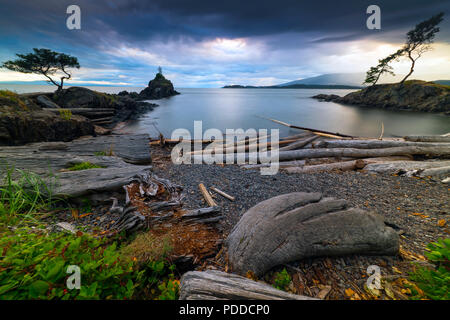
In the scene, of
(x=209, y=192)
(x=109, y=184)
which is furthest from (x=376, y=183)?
(x=109, y=184)

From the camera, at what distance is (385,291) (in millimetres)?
1986

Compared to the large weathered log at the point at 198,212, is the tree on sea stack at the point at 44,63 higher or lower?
higher

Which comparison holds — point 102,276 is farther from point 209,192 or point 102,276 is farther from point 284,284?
point 209,192

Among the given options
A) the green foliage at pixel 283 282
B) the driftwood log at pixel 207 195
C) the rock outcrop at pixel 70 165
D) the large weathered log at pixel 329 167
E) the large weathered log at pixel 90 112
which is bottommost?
the green foliage at pixel 283 282

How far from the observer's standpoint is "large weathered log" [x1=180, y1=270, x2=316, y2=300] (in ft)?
5.50

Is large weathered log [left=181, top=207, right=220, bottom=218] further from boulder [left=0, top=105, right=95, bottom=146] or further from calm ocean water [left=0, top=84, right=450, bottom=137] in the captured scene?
calm ocean water [left=0, top=84, right=450, bottom=137]

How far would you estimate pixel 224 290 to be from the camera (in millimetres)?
1729

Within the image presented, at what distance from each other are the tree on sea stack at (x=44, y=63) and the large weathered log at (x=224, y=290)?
3662 centimetres

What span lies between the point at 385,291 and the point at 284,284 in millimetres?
1139

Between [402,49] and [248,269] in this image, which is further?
[402,49]

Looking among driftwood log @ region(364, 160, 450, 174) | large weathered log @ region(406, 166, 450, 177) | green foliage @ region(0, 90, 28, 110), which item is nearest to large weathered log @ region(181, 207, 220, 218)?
driftwood log @ region(364, 160, 450, 174)

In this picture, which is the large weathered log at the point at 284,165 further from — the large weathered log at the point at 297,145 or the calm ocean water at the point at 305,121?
the calm ocean water at the point at 305,121

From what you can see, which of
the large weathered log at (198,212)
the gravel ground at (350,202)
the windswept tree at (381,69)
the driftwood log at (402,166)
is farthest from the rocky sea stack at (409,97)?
the large weathered log at (198,212)

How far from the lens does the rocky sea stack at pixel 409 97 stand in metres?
36.8
